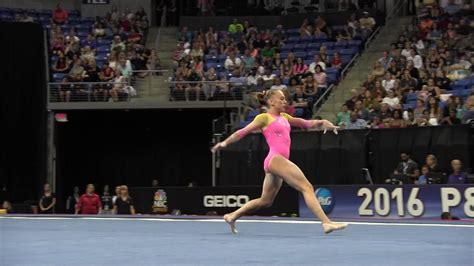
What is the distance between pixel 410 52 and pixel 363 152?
4.64m

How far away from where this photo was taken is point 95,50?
26.7m

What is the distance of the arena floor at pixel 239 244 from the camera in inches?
303

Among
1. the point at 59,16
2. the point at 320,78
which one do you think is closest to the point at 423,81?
the point at 320,78

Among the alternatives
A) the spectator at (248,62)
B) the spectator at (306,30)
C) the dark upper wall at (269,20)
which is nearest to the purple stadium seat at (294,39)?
the spectator at (306,30)

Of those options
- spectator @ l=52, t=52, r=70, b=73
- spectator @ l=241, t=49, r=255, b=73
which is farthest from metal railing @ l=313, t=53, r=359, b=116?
spectator @ l=52, t=52, r=70, b=73

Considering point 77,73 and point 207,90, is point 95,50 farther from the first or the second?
point 207,90

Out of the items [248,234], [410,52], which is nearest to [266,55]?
[410,52]

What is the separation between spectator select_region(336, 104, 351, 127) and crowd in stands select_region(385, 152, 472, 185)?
7.67 ft

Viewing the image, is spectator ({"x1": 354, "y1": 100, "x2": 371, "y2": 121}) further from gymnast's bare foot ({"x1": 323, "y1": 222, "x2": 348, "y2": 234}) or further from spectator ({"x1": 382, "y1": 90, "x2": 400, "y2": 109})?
gymnast's bare foot ({"x1": 323, "y1": 222, "x2": 348, "y2": 234})

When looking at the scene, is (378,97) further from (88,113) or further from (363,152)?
(88,113)

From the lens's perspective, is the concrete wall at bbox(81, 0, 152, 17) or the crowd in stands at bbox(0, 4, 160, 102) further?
the concrete wall at bbox(81, 0, 152, 17)

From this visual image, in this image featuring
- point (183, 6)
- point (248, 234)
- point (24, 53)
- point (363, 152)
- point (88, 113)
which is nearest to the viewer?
point (248, 234)

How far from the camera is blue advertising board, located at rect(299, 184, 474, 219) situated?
15573 mm

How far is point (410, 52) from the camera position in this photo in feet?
71.6
